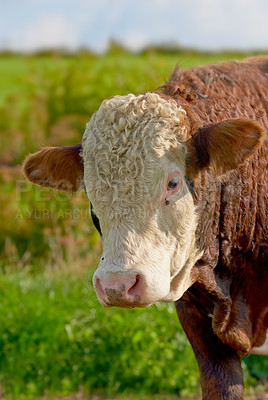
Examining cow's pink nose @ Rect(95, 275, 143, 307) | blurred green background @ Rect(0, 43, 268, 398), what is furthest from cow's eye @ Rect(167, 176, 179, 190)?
blurred green background @ Rect(0, 43, 268, 398)

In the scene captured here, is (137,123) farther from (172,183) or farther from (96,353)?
(96,353)

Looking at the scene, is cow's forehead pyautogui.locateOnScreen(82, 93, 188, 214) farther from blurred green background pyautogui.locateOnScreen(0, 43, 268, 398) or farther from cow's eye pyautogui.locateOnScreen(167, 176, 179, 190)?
blurred green background pyautogui.locateOnScreen(0, 43, 268, 398)

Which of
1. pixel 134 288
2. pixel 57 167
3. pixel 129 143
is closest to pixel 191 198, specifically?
pixel 129 143

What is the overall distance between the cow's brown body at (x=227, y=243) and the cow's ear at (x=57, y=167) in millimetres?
686

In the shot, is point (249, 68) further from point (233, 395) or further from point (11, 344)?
point (11, 344)

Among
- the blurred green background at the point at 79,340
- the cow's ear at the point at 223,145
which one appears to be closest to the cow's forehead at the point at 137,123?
the cow's ear at the point at 223,145

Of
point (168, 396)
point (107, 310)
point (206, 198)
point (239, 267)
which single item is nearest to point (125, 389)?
point (168, 396)

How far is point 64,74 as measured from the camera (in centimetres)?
1293

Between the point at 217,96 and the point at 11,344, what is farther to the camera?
the point at 11,344

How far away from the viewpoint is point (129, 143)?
10.5ft

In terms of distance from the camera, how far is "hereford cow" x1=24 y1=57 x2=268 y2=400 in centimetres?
310

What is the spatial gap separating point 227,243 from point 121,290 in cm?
99

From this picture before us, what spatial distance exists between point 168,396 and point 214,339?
81.7 inches

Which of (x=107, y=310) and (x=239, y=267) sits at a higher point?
(x=239, y=267)
